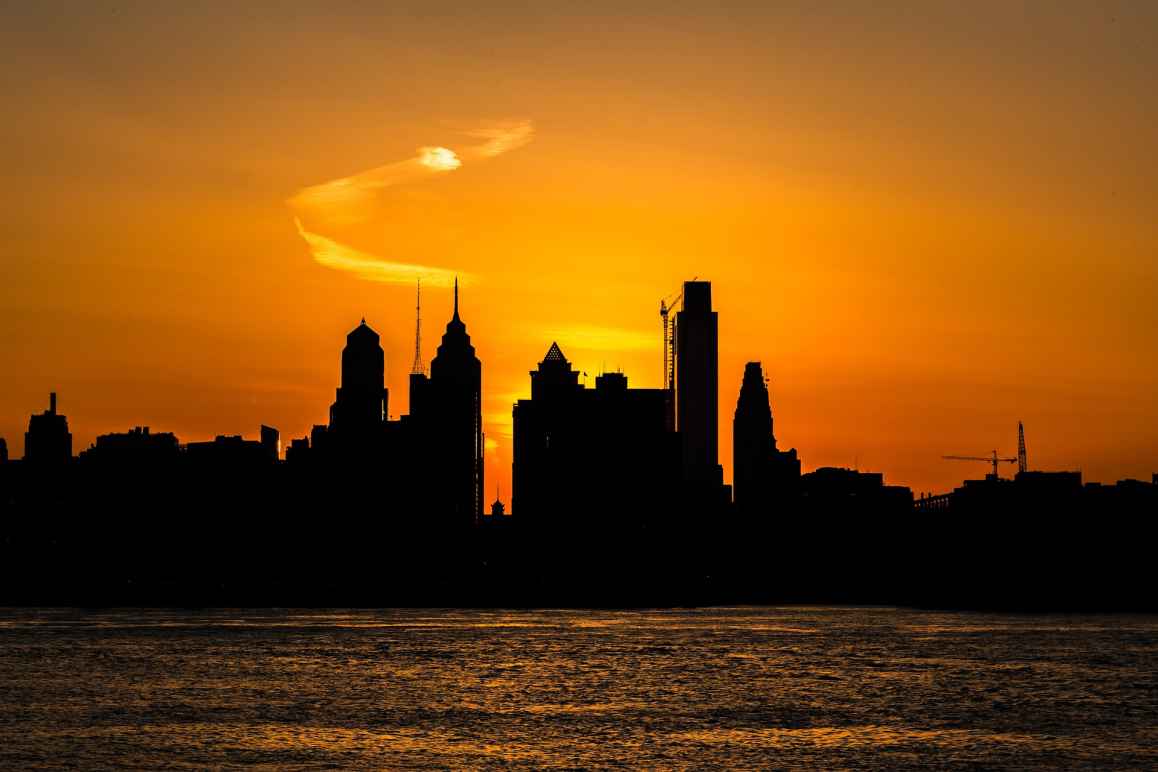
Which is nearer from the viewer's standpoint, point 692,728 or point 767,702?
point 692,728

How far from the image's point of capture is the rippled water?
91.4 metres

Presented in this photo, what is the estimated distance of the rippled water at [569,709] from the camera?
9138cm

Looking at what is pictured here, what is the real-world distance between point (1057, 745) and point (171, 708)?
60525mm

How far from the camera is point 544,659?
17050cm

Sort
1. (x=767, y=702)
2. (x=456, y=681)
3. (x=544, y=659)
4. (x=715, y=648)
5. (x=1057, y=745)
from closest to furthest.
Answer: (x=1057, y=745)
(x=767, y=702)
(x=456, y=681)
(x=544, y=659)
(x=715, y=648)

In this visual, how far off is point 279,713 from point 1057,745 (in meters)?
51.4

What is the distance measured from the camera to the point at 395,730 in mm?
102750

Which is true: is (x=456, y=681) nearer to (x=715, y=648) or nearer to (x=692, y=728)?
(x=692, y=728)

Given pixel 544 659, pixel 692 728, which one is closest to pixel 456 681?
pixel 544 659

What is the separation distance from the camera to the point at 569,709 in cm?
11575

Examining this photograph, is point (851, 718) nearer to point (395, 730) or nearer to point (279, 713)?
point (395, 730)

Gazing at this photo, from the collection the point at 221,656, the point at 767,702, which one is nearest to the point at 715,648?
the point at 221,656

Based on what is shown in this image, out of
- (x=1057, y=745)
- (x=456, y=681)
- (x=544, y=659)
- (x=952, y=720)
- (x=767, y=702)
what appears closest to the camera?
(x=1057, y=745)

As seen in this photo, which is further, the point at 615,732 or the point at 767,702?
the point at 767,702
